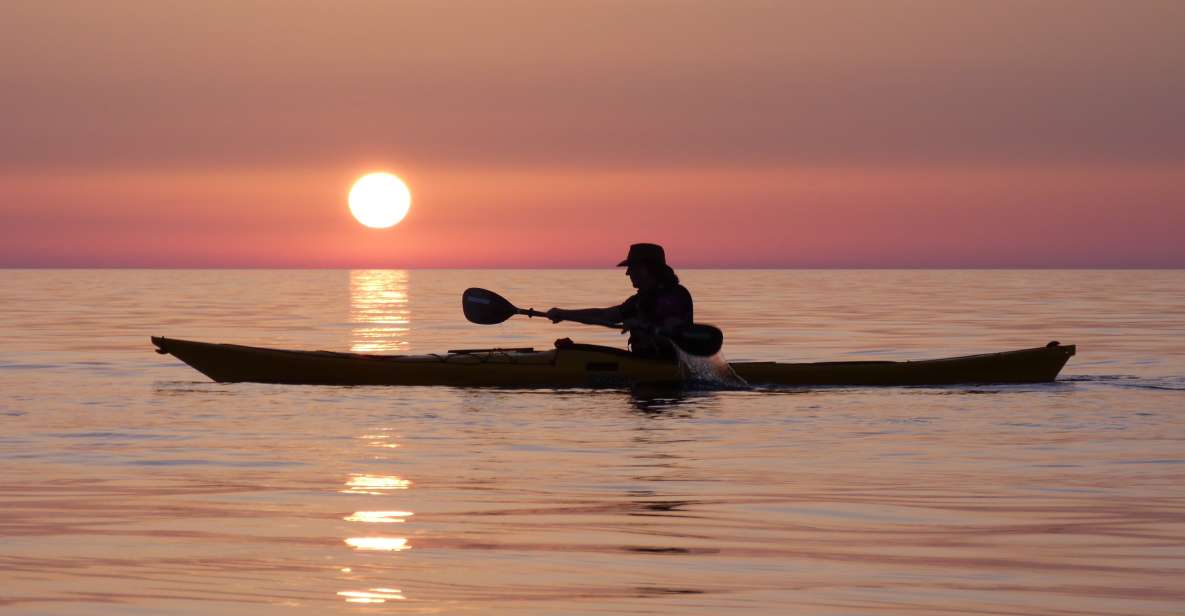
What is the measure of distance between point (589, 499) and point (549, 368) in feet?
28.5

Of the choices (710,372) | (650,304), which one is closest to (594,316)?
(650,304)

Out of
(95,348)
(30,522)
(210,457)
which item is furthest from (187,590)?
(95,348)

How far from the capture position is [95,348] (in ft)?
95.8

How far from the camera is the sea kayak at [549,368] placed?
18734 mm

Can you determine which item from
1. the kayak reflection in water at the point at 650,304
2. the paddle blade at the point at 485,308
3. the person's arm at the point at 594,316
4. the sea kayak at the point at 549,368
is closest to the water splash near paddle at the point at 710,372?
the sea kayak at the point at 549,368

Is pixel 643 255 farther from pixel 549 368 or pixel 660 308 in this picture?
pixel 549 368

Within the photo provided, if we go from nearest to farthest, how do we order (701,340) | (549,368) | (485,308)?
(701,340) → (549,368) → (485,308)

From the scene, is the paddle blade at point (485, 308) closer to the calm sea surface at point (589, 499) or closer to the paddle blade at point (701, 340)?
the calm sea surface at point (589, 499)

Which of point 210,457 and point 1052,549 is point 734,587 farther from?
point 210,457

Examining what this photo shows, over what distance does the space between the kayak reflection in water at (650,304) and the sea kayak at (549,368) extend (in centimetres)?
45

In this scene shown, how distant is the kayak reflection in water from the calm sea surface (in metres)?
0.87

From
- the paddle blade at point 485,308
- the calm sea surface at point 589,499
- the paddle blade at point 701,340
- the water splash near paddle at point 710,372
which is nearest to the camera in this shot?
the calm sea surface at point 589,499

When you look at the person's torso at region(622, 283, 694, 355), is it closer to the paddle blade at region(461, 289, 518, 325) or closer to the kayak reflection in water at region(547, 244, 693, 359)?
the kayak reflection in water at region(547, 244, 693, 359)

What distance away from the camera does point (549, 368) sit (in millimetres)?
18797
